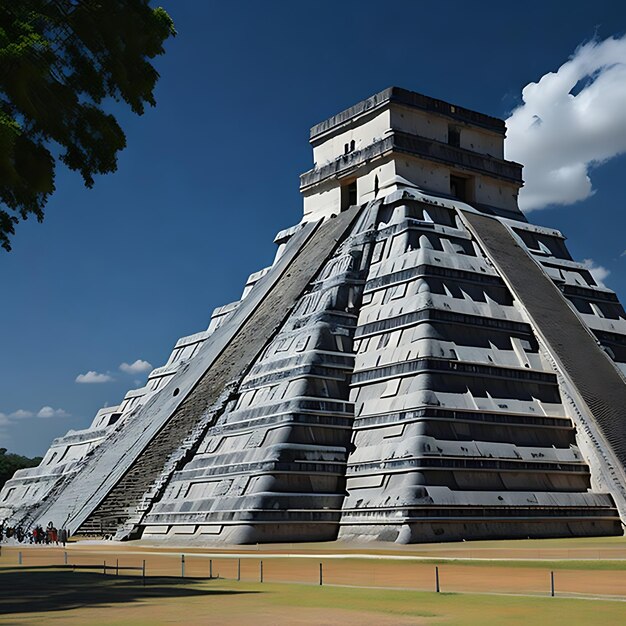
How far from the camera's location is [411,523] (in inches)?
1165

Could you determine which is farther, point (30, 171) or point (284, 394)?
point (284, 394)

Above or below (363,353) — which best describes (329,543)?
below

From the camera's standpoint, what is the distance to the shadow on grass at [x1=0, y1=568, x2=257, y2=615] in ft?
45.7

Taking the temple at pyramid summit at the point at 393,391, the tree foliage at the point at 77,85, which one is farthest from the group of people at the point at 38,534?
the tree foliage at the point at 77,85

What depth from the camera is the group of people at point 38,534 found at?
3597 centimetres

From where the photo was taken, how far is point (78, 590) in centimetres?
1619

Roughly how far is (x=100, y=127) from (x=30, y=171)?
1886mm

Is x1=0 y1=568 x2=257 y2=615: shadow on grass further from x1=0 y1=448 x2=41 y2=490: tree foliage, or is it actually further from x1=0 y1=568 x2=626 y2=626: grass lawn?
x1=0 y1=448 x2=41 y2=490: tree foliage

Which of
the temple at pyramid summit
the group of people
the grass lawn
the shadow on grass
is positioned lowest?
the grass lawn

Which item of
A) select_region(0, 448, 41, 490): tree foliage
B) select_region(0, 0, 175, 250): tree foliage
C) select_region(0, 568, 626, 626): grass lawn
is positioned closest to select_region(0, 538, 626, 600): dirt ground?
select_region(0, 568, 626, 626): grass lawn

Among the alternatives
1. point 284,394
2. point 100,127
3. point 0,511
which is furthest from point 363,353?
point 0,511

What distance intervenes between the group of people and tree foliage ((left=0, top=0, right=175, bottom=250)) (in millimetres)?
19408

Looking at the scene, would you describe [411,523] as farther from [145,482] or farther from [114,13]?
[114,13]

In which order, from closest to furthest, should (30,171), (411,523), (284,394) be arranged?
1. (30,171)
2. (411,523)
3. (284,394)
